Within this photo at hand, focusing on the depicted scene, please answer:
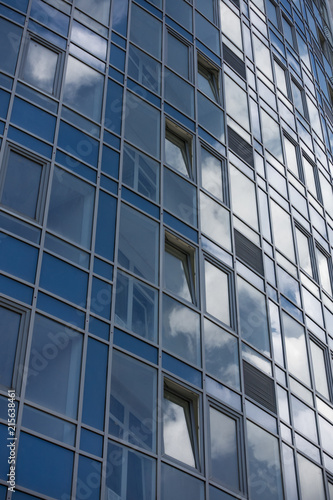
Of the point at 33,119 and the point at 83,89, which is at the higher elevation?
the point at 83,89

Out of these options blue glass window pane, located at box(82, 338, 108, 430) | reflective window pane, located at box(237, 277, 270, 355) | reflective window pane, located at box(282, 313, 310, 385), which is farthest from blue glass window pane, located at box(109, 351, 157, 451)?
reflective window pane, located at box(282, 313, 310, 385)

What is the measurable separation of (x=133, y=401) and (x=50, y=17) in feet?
30.3

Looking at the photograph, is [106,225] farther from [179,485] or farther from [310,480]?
[310,480]

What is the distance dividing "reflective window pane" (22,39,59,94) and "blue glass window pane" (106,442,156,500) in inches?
314

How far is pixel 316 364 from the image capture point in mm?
22656

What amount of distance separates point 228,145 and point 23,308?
1029 cm

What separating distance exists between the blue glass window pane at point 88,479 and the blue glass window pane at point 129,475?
10.4 inches

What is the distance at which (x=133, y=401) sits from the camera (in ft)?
52.0

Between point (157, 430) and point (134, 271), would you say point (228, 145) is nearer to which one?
point (134, 271)

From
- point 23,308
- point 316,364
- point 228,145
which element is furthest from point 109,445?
point 228,145

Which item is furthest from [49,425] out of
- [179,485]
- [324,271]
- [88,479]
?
[324,271]

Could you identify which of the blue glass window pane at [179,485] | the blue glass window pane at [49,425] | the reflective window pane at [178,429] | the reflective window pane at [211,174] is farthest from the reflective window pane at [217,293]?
the blue glass window pane at [49,425]

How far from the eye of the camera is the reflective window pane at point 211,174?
21.8 m

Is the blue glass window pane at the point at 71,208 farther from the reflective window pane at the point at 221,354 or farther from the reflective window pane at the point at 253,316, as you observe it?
the reflective window pane at the point at 253,316
